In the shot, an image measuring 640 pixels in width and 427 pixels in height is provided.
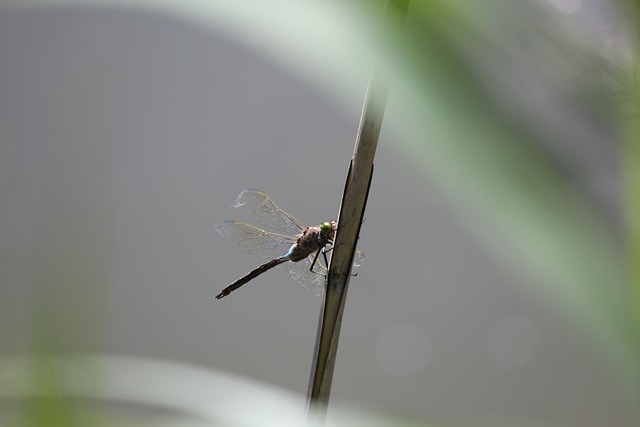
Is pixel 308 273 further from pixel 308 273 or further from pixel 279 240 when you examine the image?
pixel 279 240

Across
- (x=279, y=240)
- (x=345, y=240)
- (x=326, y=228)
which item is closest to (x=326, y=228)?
(x=326, y=228)

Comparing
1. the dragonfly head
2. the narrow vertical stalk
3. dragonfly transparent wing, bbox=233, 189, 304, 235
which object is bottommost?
the narrow vertical stalk

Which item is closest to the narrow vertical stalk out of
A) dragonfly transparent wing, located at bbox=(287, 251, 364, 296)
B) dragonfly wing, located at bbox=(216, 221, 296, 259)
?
dragonfly transparent wing, located at bbox=(287, 251, 364, 296)

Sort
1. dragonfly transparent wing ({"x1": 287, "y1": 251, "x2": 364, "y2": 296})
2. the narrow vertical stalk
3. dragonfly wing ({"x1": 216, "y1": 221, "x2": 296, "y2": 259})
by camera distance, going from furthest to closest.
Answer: dragonfly wing ({"x1": 216, "y1": 221, "x2": 296, "y2": 259}) → dragonfly transparent wing ({"x1": 287, "y1": 251, "x2": 364, "y2": 296}) → the narrow vertical stalk

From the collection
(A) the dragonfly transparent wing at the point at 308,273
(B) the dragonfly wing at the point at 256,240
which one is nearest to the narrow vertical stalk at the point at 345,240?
(A) the dragonfly transparent wing at the point at 308,273

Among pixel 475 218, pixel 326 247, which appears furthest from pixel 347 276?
pixel 326 247

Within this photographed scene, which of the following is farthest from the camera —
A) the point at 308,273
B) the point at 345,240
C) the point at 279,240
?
the point at 279,240

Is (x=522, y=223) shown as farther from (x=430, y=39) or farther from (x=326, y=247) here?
(x=326, y=247)

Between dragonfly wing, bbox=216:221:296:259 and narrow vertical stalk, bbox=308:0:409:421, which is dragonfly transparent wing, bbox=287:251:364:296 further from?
narrow vertical stalk, bbox=308:0:409:421

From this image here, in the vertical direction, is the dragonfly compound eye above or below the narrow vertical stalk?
above

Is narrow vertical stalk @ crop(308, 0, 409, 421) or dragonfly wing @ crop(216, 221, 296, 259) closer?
narrow vertical stalk @ crop(308, 0, 409, 421)
